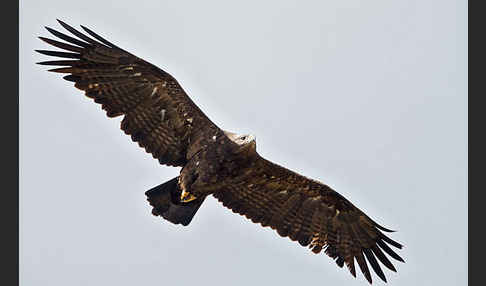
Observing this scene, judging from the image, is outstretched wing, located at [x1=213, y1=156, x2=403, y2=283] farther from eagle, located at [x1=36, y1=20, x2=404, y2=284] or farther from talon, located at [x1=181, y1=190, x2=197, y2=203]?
talon, located at [x1=181, y1=190, x2=197, y2=203]

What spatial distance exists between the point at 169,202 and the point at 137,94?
5.67 ft

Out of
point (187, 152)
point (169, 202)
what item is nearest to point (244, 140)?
point (187, 152)

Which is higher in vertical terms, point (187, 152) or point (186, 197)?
point (187, 152)

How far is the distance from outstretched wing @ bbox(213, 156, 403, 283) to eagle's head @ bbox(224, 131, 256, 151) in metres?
0.92

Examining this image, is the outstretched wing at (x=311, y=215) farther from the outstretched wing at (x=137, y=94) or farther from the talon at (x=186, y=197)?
the outstretched wing at (x=137, y=94)

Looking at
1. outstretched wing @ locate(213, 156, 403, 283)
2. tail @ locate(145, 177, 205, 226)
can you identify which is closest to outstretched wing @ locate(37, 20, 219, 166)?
tail @ locate(145, 177, 205, 226)

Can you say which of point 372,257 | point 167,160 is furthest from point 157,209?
point 372,257

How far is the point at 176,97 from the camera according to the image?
1327 centimetres

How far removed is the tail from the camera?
13383mm

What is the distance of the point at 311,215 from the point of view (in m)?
14.2

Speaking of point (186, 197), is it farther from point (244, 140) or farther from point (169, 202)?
point (244, 140)

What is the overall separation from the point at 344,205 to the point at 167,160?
117 inches

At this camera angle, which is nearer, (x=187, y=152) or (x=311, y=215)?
(x=187, y=152)

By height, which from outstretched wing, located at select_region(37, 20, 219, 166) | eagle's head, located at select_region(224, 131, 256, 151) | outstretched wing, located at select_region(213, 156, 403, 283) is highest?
outstretched wing, located at select_region(37, 20, 219, 166)
